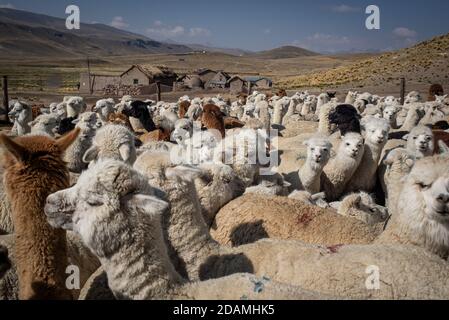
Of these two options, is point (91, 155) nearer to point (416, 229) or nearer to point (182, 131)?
point (182, 131)

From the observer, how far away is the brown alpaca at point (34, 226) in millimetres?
2828

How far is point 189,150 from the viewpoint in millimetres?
6090

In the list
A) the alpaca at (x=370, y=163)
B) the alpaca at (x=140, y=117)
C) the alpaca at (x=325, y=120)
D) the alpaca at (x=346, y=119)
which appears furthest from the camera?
the alpaca at (x=140, y=117)

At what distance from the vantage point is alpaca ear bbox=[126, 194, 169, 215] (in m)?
2.46

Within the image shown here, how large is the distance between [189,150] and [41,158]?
3161mm

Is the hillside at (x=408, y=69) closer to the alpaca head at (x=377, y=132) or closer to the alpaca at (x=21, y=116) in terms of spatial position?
the alpaca head at (x=377, y=132)

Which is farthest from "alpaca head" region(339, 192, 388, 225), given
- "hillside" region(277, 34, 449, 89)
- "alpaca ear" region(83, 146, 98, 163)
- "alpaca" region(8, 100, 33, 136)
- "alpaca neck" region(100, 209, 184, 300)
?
"hillside" region(277, 34, 449, 89)

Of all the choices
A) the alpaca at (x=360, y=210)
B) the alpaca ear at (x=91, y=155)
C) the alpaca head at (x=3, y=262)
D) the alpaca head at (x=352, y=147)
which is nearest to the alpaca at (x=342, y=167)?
the alpaca head at (x=352, y=147)

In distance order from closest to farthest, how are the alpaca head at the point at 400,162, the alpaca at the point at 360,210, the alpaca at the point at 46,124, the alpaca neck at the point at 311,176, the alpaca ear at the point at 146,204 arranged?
the alpaca ear at the point at 146,204 < the alpaca at the point at 360,210 < the alpaca head at the point at 400,162 < the alpaca neck at the point at 311,176 < the alpaca at the point at 46,124

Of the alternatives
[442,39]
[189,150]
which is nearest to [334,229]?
[189,150]

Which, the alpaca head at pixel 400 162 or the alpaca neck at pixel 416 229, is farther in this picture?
the alpaca head at pixel 400 162

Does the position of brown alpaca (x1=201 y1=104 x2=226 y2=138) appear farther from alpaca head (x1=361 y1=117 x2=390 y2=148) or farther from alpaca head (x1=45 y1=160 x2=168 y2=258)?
alpaca head (x1=45 y1=160 x2=168 y2=258)

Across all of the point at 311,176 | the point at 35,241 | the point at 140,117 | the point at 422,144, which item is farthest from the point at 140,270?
the point at 140,117

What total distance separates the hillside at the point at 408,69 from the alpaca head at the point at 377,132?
29.6 meters
